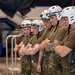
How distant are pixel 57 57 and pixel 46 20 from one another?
2.39 ft

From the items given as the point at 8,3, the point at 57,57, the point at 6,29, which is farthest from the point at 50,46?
the point at 6,29

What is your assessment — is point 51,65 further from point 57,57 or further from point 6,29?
point 6,29

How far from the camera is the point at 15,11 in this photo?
29.2ft

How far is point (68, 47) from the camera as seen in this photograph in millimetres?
3178

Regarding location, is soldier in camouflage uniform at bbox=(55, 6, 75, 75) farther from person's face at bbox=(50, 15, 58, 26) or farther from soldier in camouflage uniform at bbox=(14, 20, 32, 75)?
soldier in camouflage uniform at bbox=(14, 20, 32, 75)

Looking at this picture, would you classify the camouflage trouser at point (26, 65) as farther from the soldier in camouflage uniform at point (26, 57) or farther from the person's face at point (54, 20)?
the person's face at point (54, 20)

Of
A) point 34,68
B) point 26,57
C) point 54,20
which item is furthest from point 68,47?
point 26,57

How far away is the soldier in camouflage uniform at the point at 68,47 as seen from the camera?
3174mm

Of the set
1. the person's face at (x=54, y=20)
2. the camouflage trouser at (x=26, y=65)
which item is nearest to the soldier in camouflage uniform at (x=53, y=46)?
the person's face at (x=54, y=20)

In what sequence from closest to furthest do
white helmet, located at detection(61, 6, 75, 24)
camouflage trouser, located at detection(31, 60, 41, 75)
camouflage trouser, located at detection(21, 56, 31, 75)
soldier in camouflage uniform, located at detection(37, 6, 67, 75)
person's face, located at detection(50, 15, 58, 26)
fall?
white helmet, located at detection(61, 6, 75, 24) → soldier in camouflage uniform, located at detection(37, 6, 67, 75) → person's face, located at detection(50, 15, 58, 26) → camouflage trouser, located at detection(31, 60, 41, 75) → camouflage trouser, located at detection(21, 56, 31, 75)

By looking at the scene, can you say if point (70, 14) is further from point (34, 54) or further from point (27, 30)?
point (27, 30)

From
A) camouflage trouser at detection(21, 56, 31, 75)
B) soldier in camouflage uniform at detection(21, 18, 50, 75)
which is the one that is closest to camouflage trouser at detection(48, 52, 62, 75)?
soldier in camouflage uniform at detection(21, 18, 50, 75)

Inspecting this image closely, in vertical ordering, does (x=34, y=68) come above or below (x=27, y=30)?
below

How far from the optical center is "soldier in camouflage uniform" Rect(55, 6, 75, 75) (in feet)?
10.4
